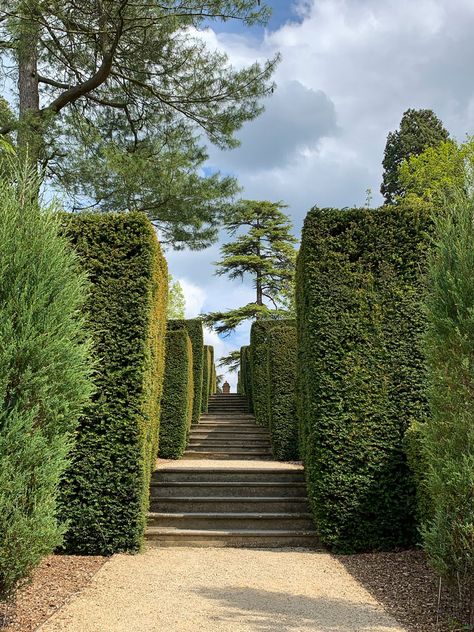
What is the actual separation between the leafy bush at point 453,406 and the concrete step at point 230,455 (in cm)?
723

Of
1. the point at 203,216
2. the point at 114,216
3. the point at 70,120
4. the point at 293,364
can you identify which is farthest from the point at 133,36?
the point at 293,364

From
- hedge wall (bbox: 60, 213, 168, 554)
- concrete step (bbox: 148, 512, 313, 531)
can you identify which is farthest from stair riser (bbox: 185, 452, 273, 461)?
hedge wall (bbox: 60, 213, 168, 554)

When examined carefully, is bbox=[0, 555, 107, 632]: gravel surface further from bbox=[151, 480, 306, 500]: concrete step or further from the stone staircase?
bbox=[151, 480, 306, 500]: concrete step

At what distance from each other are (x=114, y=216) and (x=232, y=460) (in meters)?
6.27

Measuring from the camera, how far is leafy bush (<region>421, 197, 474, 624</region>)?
12.0 feet

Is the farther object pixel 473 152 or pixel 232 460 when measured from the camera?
pixel 473 152

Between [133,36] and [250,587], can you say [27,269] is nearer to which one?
[250,587]

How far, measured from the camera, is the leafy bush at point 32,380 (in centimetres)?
337

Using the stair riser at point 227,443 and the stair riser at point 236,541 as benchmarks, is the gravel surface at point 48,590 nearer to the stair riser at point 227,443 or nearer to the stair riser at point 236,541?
the stair riser at point 236,541

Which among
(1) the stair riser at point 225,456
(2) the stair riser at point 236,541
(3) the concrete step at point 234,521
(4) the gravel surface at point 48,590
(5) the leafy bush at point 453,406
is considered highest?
(5) the leafy bush at point 453,406

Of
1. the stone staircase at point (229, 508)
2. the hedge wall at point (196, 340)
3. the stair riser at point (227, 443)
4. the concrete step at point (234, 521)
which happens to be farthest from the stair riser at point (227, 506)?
the hedge wall at point (196, 340)

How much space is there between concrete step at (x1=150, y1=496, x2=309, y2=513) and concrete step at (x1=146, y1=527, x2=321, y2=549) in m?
0.59

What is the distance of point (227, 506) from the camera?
23.5 feet

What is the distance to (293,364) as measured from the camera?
10922mm
